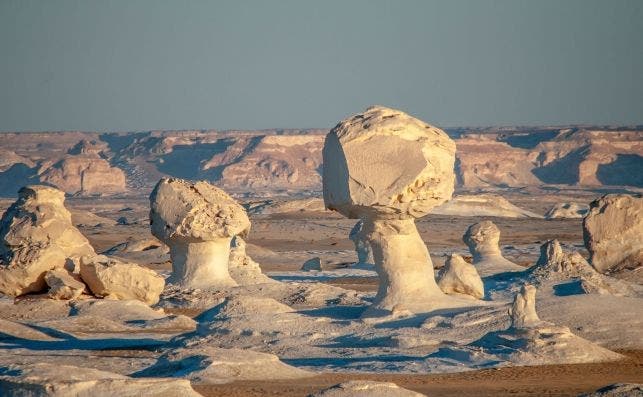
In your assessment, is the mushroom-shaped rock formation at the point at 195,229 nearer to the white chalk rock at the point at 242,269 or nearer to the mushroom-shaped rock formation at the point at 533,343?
the white chalk rock at the point at 242,269

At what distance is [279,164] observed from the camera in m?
122

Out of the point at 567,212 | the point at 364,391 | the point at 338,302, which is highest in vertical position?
the point at 364,391

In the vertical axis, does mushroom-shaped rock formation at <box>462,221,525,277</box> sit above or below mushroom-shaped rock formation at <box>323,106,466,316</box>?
below

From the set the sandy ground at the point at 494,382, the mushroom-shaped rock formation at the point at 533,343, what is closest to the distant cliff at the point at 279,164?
the mushroom-shaped rock formation at the point at 533,343

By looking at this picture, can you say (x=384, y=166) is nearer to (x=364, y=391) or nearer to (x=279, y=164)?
(x=364, y=391)

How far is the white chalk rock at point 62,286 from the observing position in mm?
17055

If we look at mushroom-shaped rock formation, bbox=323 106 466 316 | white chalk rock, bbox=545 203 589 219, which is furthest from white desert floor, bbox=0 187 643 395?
white chalk rock, bbox=545 203 589 219

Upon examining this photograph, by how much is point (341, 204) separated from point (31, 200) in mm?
6198

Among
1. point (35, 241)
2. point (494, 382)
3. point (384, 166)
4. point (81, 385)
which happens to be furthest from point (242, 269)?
point (81, 385)

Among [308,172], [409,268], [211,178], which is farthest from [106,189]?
[409,268]

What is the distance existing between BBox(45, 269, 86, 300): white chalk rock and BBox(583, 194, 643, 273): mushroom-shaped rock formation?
31.6 ft

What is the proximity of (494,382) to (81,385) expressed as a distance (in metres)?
3.62

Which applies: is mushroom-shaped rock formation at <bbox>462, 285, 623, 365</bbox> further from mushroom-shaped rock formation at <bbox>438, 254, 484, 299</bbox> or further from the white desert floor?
mushroom-shaped rock formation at <bbox>438, 254, 484, 299</bbox>

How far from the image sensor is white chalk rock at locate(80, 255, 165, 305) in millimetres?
17250
